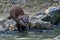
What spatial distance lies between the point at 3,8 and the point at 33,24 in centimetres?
703

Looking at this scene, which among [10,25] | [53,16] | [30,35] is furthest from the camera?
[53,16]

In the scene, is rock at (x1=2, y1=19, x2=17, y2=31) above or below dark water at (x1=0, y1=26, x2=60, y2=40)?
above

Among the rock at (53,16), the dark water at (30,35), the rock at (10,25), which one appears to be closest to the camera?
the dark water at (30,35)

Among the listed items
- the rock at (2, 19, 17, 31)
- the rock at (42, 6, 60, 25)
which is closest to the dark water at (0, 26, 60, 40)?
the rock at (2, 19, 17, 31)

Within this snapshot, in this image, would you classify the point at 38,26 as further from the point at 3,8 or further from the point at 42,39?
the point at 3,8

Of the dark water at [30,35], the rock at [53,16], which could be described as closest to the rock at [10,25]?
the dark water at [30,35]

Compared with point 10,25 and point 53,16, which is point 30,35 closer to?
point 10,25

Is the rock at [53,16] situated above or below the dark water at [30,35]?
above

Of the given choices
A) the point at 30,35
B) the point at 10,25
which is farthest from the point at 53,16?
the point at 30,35

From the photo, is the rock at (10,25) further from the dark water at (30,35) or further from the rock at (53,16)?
the rock at (53,16)

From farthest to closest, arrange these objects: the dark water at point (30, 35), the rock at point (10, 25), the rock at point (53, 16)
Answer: the rock at point (53, 16), the rock at point (10, 25), the dark water at point (30, 35)

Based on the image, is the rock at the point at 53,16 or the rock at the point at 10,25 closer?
the rock at the point at 10,25

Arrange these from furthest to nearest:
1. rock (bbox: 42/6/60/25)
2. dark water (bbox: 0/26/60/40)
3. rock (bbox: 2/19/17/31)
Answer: rock (bbox: 42/6/60/25) → rock (bbox: 2/19/17/31) → dark water (bbox: 0/26/60/40)

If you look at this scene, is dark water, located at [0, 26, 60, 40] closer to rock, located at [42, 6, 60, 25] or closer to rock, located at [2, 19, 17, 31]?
rock, located at [2, 19, 17, 31]
